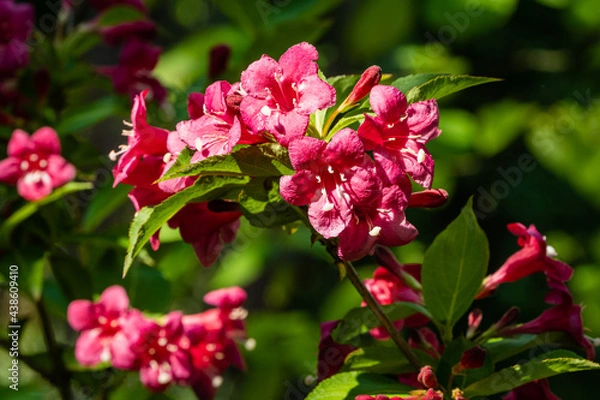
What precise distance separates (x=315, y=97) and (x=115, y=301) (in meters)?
0.95

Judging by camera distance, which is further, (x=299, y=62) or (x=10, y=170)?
(x=10, y=170)

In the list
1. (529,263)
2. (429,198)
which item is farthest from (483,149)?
(429,198)

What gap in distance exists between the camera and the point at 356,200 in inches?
42.5

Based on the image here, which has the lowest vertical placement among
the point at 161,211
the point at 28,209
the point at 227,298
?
the point at 227,298

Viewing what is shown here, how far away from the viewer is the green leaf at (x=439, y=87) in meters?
1.12

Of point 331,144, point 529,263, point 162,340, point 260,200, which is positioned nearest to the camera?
point 331,144

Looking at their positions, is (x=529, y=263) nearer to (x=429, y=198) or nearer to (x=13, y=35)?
(x=429, y=198)

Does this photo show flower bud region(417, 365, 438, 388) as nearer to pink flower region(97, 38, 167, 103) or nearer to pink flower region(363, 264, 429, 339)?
pink flower region(363, 264, 429, 339)

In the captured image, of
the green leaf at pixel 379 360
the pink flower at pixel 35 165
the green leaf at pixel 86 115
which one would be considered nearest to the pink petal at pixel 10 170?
the pink flower at pixel 35 165

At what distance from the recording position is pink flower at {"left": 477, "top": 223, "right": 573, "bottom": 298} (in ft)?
4.33

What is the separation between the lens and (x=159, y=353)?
1.79 m

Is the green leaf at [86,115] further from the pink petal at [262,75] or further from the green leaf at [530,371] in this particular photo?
the green leaf at [530,371]

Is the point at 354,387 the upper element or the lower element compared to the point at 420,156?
lower

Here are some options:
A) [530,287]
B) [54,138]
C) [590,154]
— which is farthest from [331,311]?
[54,138]
